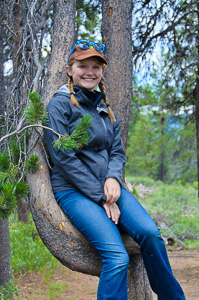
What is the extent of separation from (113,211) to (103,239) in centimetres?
27

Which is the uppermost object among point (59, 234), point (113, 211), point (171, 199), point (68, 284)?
point (113, 211)

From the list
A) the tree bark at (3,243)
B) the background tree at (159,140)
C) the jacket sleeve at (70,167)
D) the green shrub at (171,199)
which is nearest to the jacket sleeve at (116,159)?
the jacket sleeve at (70,167)

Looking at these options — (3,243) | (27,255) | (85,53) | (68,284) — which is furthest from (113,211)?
(27,255)

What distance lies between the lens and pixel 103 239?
237 centimetres

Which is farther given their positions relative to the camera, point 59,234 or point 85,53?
point 85,53

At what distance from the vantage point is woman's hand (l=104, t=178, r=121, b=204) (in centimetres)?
260

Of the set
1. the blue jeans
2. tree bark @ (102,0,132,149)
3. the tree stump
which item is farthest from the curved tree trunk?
tree bark @ (102,0,132,149)

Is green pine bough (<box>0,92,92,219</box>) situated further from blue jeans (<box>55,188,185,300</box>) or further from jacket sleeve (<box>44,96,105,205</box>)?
blue jeans (<box>55,188,185,300</box>)

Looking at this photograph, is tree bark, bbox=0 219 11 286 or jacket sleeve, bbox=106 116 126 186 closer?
jacket sleeve, bbox=106 116 126 186

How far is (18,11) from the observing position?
214 inches

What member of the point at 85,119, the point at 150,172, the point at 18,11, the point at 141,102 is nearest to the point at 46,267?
the point at 85,119

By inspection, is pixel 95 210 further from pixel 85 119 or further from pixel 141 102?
pixel 141 102

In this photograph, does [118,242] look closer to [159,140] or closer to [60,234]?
[60,234]

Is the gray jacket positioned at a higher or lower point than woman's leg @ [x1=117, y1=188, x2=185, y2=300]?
higher
